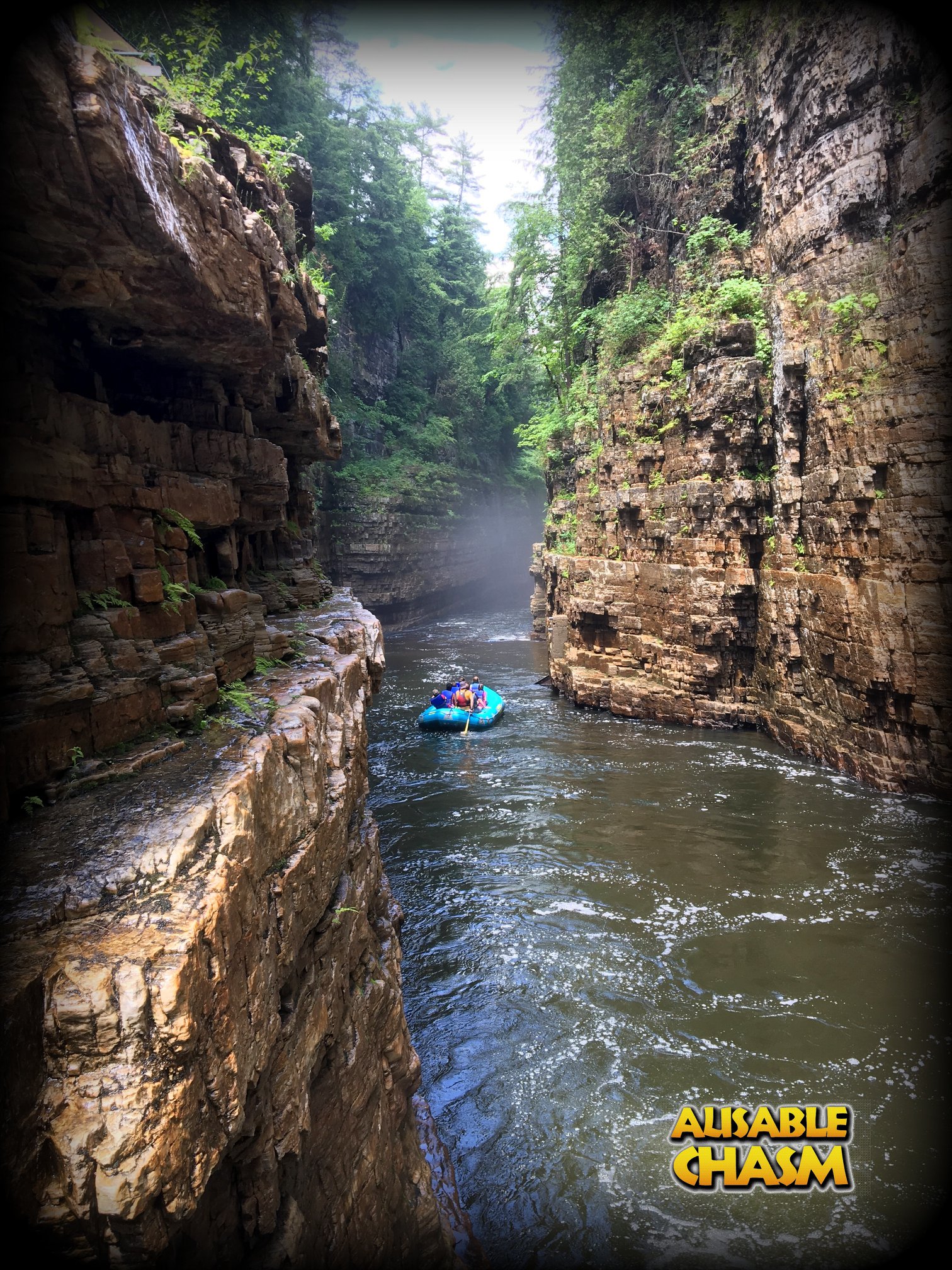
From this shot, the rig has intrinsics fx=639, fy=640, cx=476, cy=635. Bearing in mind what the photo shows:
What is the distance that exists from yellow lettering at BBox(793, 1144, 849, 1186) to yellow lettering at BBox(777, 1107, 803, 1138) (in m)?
0.19

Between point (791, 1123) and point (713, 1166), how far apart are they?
1078mm

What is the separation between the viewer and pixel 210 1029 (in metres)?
2.16

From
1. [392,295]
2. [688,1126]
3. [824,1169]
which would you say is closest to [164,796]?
[688,1126]

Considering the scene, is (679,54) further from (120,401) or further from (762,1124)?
(762,1124)

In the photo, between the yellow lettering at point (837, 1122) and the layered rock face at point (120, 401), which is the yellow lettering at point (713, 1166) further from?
the layered rock face at point (120, 401)

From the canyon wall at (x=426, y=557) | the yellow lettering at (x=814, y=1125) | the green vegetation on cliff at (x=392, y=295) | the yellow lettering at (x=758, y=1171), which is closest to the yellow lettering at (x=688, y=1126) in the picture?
the yellow lettering at (x=758, y=1171)

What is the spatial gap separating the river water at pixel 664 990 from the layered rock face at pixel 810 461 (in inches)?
78.5

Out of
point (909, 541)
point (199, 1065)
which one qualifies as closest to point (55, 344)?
point (199, 1065)

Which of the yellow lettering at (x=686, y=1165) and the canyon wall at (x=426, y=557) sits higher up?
the canyon wall at (x=426, y=557)

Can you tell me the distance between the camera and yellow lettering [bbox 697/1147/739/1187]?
4.93 metres

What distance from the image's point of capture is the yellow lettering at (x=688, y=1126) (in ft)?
17.0

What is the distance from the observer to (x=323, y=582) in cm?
Answer: 1090

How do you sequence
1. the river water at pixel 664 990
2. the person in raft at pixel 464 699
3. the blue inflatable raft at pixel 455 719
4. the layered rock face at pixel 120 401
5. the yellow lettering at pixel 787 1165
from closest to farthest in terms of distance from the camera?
the layered rock face at pixel 120 401
the river water at pixel 664 990
the yellow lettering at pixel 787 1165
the blue inflatable raft at pixel 455 719
the person in raft at pixel 464 699

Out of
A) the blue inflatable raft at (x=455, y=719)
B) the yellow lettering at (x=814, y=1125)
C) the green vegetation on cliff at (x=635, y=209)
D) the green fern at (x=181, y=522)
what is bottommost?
the yellow lettering at (x=814, y=1125)
